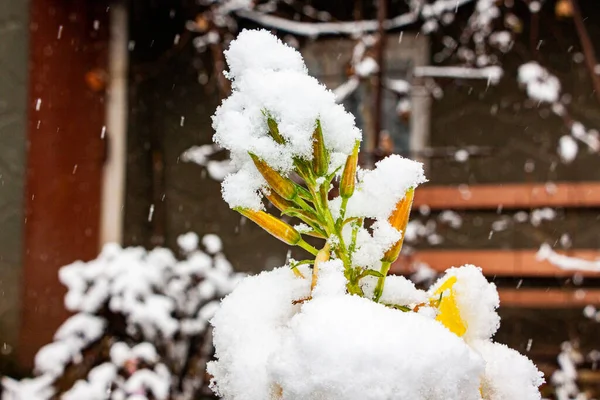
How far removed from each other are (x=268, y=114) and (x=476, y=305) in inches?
6.1

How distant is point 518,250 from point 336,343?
3166 mm

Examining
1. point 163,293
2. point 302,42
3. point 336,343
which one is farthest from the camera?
point 302,42

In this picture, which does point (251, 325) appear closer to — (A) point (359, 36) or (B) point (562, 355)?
(B) point (562, 355)

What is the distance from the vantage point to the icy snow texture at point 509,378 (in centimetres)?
34

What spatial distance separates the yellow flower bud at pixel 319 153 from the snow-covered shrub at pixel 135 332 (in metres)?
2.16

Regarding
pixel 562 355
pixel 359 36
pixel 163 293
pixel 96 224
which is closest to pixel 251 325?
pixel 163 293

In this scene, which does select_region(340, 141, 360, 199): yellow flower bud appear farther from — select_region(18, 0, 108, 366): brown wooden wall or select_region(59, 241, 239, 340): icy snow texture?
select_region(18, 0, 108, 366): brown wooden wall

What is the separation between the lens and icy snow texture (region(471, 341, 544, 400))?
1.10ft

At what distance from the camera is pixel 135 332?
9.18 feet

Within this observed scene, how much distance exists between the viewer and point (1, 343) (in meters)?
3.25

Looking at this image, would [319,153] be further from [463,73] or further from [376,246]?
[463,73]

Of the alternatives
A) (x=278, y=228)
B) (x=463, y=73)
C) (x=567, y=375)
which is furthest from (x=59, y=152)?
(x=278, y=228)

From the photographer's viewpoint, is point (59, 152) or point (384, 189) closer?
point (384, 189)

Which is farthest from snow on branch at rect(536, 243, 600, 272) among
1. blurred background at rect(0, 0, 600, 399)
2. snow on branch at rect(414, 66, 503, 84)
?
snow on branch at rect(414, 66, 503, 84)
